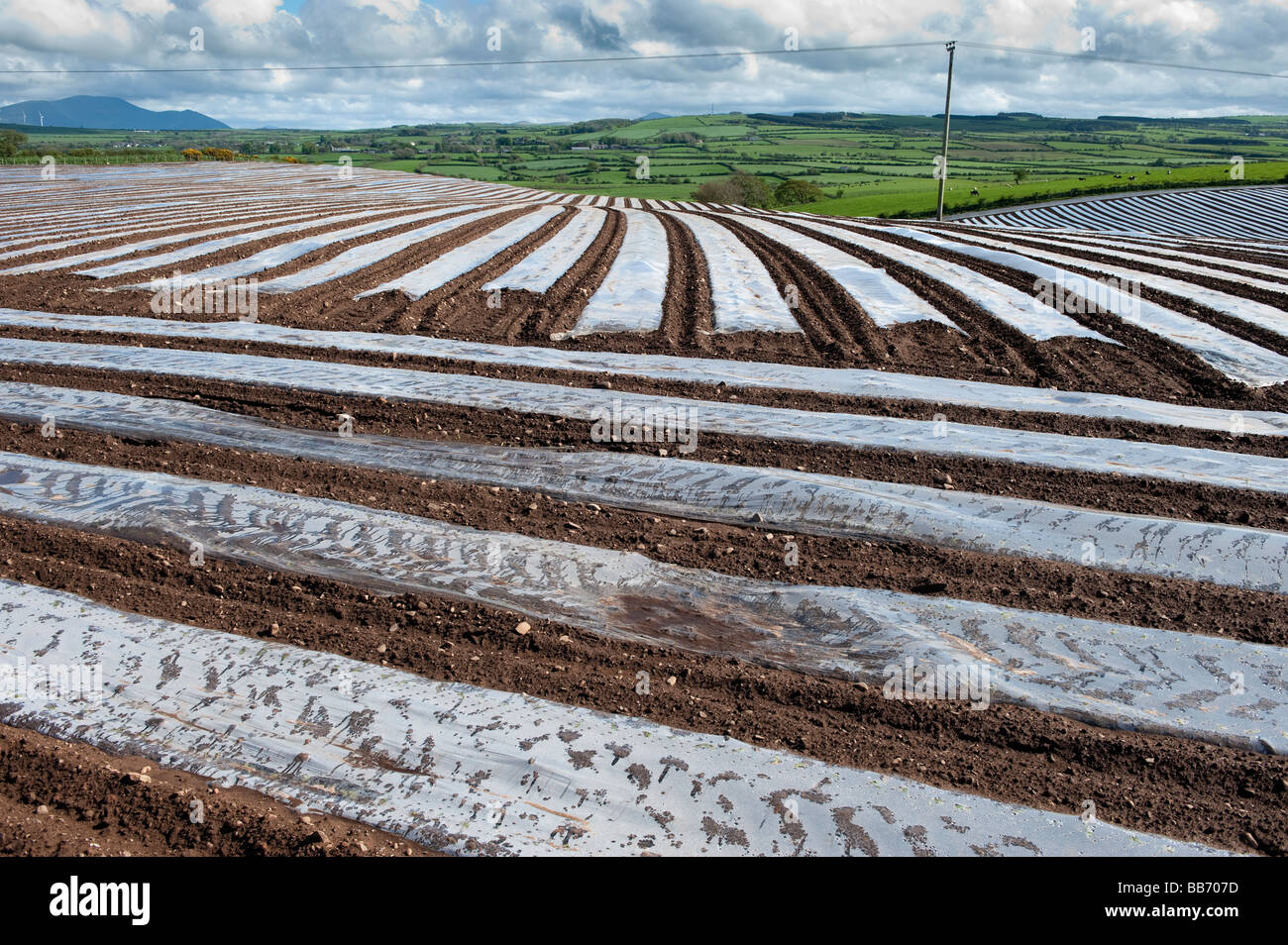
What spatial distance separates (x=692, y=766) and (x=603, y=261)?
40.2 feet

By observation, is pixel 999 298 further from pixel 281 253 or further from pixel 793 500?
pixel 281 253

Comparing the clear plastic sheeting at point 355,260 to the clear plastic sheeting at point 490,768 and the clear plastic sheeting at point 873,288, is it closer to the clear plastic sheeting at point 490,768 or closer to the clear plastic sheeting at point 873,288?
the clear plastic sheeting at point 873,288

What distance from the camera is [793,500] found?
224 inches

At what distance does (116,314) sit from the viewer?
35.2 feet

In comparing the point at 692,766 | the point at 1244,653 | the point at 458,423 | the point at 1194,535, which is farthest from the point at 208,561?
the point at 1194,535

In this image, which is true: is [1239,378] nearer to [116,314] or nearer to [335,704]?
[335,704]

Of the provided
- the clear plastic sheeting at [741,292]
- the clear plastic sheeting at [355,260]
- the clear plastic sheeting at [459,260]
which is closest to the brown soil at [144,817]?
the clear plastic sheeting at [741,292]

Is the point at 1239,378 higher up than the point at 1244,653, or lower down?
higher up

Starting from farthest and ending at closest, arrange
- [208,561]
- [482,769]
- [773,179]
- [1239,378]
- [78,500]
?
[773,179]
[1239,378]
[78,500]
[208,561]
[482,769]

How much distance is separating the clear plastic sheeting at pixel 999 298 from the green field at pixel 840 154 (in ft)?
115

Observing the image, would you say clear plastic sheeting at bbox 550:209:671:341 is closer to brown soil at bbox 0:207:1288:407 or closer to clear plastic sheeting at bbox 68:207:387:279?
brown soil at bbox 0:207:1288:407

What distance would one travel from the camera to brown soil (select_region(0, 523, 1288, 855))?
336 centimetres

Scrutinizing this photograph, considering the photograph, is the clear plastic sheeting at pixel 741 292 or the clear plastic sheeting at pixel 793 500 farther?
the clear plastic sheeting at pixel 741 292

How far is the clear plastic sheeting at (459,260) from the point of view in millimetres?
12313
